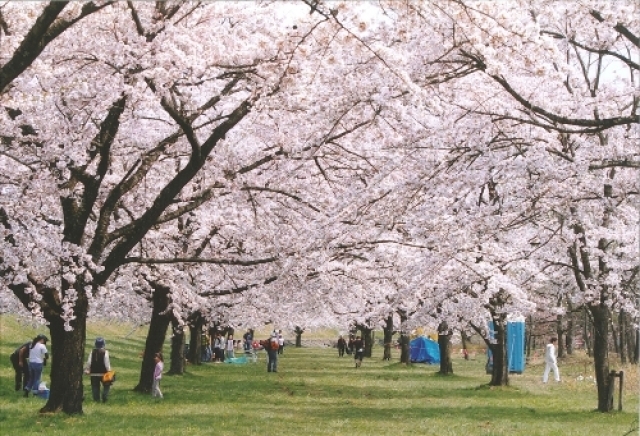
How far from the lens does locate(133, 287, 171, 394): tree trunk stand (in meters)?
22.9

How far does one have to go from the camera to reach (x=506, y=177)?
37.9 ft

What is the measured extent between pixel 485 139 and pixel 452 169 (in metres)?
0.65

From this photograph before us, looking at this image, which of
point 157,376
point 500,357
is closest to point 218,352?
point 500,357

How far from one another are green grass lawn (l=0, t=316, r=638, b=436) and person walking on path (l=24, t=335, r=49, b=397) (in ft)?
1.66

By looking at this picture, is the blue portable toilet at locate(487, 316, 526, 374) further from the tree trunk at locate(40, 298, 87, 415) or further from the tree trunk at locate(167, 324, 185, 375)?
the tree trunk at locate(40, 298, 87, 415)

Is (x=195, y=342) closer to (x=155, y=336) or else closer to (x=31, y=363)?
(x=155, y=336)

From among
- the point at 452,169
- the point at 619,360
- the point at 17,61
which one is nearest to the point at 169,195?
the point at 452,169

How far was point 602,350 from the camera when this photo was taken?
19.4m

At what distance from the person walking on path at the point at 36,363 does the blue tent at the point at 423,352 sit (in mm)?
34883

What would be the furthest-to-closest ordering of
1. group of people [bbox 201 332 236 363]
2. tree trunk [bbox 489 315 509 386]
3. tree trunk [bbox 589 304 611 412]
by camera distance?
1. group of people [bbox 201 332 236 363]
2. tree trunk [bbox 489 315 509 386]
3. tree trunk [bbox 589 304 611 412]

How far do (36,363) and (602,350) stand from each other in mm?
14298

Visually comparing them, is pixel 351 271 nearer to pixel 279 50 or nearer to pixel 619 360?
pixel 279 50

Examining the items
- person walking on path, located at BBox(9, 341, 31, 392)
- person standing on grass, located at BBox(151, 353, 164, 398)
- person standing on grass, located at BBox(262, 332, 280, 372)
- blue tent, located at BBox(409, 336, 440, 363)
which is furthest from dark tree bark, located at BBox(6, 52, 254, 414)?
blue tent, located at BBox(409, 336, 440, 363)

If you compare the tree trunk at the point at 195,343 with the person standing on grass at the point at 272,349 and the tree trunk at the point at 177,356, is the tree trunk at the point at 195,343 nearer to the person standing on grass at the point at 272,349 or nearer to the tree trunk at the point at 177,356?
the person standing on grass at the point at 272,349
